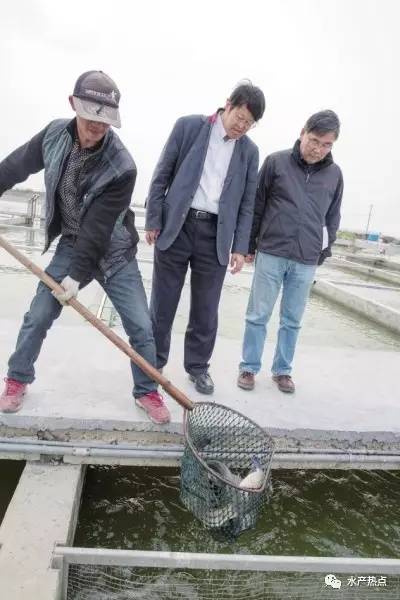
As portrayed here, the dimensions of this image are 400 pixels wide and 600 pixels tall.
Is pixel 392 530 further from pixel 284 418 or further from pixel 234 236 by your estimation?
pixel 234 236

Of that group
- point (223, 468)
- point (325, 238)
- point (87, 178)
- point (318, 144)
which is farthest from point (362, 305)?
point (87, 178)

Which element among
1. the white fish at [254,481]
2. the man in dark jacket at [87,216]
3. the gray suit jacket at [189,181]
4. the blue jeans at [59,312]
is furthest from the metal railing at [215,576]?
the gray suit jacket at [189,181]

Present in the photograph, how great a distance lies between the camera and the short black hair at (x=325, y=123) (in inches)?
106

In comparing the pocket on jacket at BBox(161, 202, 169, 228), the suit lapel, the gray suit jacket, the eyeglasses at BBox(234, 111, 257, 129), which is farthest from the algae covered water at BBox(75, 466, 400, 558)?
the eyeglasses at BBox(234, 111, 257, 129)

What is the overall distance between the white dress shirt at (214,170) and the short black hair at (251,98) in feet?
0.82

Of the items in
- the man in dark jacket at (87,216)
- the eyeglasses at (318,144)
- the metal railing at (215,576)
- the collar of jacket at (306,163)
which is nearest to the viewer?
A: the metal railing at (215,576)

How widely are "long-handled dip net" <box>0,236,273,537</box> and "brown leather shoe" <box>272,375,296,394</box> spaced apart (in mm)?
721

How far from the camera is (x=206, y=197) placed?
8.86ft

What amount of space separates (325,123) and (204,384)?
67.1 inches

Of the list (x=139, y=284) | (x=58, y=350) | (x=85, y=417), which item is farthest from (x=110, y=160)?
(x=58, y=350)

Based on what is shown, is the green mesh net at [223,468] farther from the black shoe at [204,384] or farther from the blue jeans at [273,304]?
the blue jeans at [273,304]

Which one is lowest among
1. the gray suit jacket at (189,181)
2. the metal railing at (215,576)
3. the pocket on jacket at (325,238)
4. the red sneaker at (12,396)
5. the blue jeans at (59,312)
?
the metal railing at (215,576)

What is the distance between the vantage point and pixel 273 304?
3.04 meters

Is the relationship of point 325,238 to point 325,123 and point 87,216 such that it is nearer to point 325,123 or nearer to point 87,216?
point 325,123
